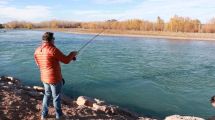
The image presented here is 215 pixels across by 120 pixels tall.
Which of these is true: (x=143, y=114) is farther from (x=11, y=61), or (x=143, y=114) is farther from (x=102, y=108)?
(x=11, y=61)

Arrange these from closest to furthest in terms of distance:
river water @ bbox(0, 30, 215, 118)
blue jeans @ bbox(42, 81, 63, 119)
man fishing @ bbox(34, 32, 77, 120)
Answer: man fishing @ bbox(34, 32, 77, 120) → blue jeans @ bbox(42, 81, 63, 119) → river water @ bbox(0, 30, 215, 118)

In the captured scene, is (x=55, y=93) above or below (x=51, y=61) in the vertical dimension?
below

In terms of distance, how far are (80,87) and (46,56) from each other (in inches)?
380

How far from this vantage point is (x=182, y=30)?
85.9 meters

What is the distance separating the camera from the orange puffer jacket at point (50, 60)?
6004 millimetres

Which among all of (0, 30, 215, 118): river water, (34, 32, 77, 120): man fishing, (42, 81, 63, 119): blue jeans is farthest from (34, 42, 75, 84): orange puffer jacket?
(0, 30, 215, 118): river water

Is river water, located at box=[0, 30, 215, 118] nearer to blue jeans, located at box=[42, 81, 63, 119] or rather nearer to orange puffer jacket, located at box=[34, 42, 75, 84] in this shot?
blue jeans, located at box=[42, 81, 63, 119]

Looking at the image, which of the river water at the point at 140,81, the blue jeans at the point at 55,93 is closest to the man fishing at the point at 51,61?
the blue jeans at the point at 55,93

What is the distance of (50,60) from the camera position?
6.05m

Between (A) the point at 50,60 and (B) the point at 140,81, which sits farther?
(B) the point at 140,81

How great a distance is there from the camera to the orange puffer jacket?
6004mm

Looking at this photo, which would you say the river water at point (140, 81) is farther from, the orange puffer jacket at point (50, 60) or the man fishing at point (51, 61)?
the orange puffer jacket at point (50, 60)

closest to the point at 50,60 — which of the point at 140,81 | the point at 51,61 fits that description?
the point at 51,61

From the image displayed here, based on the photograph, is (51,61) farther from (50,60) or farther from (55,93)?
(55,93)
